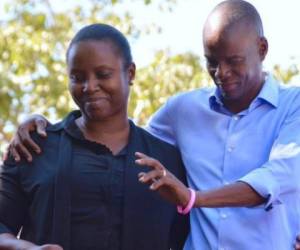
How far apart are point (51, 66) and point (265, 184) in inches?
226

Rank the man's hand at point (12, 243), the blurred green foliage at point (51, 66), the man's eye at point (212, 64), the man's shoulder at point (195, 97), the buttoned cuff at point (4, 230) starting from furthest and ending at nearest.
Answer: the blurred green foliage at point (51, 66) → the man's shoulder at point (195, 97) → the man's eye at point (212, 64) → the buttoned cuff at point (4, 230) → the man's hand at point (12, 243)

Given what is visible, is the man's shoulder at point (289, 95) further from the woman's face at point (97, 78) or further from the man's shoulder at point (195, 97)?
the woman's face at point (97, 78)

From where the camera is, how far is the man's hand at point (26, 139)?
3559mm

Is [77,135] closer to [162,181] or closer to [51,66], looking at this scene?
[162,181]

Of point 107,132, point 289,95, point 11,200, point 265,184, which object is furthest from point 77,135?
point 289,95

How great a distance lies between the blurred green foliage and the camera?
8.47 metres

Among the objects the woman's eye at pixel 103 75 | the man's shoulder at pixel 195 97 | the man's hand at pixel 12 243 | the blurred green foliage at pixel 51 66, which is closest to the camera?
the man's hand at pixel 12 243

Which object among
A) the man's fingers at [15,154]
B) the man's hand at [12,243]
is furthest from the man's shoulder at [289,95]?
the man's hand at [12,243]

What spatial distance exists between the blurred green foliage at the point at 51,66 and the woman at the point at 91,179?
15.1 ft

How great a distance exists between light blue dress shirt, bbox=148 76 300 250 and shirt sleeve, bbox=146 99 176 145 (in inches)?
2.3

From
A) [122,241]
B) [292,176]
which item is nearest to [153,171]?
[122,241]

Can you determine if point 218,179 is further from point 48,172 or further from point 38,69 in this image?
point 38,69

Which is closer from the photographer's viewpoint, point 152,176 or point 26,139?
point 152,176

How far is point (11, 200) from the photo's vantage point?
11.5 ft
